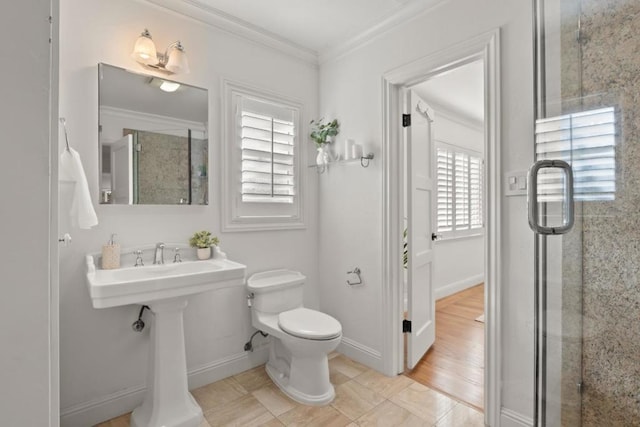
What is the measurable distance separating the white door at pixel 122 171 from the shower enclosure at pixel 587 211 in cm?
208

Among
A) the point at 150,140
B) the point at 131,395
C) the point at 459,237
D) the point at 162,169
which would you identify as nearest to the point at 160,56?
the point at 150,140

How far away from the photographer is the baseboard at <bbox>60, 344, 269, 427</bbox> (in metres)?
1.72

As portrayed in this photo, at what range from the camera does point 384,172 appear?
2.30 meters

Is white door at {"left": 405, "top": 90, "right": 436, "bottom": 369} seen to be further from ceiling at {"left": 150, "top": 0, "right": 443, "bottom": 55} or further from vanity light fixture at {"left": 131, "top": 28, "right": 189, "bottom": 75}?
vanity light fixture at {"left": 131, "top": 28, "right": 189, "bottom": 75}

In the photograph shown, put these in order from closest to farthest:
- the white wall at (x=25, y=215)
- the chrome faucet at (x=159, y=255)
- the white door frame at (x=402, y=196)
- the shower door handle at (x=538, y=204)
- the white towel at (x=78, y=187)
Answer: the white wall at (x=25, y=215)
the shower door handle at (x=538, y=204)
the white towel at (x=78, y=187)
the white door frame at (x=402, y=196)
the chrome faucet at (x=159, y=255)

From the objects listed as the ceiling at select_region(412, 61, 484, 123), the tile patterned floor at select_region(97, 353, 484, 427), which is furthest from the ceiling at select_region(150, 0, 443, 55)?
the tile patterned floor at select_region(97, 353, 484, 427)

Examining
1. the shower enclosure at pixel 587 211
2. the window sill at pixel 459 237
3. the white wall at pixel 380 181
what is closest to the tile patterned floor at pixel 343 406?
the white wall at pixel 380 181

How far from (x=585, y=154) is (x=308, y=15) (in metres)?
1.87

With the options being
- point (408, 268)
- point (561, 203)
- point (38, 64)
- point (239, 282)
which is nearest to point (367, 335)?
point (408, 268)

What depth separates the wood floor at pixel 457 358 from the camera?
6.92 feet

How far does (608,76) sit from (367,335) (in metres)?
2.05

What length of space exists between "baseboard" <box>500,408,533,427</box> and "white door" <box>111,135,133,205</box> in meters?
2.40

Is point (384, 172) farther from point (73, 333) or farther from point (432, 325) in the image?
point (73, 333)

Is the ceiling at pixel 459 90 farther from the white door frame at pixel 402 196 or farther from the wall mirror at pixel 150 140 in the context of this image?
the wall mirror at pixel 150 140
